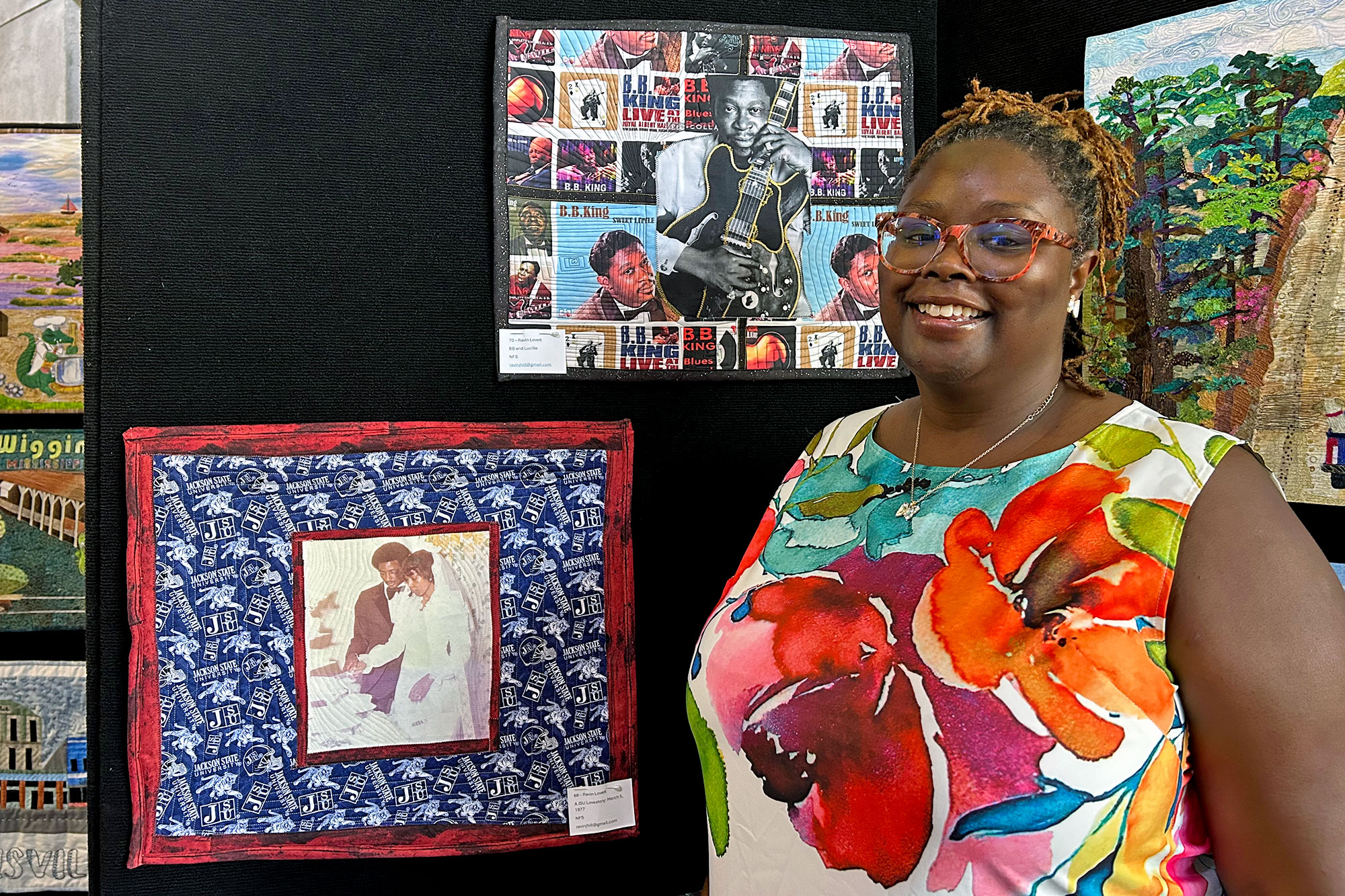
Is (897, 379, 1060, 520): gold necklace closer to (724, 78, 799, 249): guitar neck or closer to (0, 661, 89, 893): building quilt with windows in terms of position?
(724, 78, 799, 249): guitar neck

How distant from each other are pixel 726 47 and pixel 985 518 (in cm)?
102

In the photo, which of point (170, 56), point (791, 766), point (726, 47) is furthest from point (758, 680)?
point (170, 56)

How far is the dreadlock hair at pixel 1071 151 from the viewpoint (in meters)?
1.12

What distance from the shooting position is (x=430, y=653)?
1561 millimetres

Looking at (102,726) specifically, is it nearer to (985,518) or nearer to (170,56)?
(170,56)

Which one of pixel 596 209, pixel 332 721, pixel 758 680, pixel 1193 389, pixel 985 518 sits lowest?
pixel 332 721

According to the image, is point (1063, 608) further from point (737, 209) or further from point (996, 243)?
point (737, 209)

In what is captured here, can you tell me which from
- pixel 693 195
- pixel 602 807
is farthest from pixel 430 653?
pixel 693 195

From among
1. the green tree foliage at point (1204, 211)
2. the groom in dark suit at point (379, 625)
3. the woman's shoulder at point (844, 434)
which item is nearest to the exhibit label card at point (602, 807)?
the groom in dark suit at point (379, 625)

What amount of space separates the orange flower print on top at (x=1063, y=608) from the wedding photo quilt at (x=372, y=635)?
745mm

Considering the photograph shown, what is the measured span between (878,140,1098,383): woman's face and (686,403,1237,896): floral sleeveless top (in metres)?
0.13

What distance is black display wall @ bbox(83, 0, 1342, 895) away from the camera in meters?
1.48

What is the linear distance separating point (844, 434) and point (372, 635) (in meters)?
0.84

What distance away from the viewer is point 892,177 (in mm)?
1712
